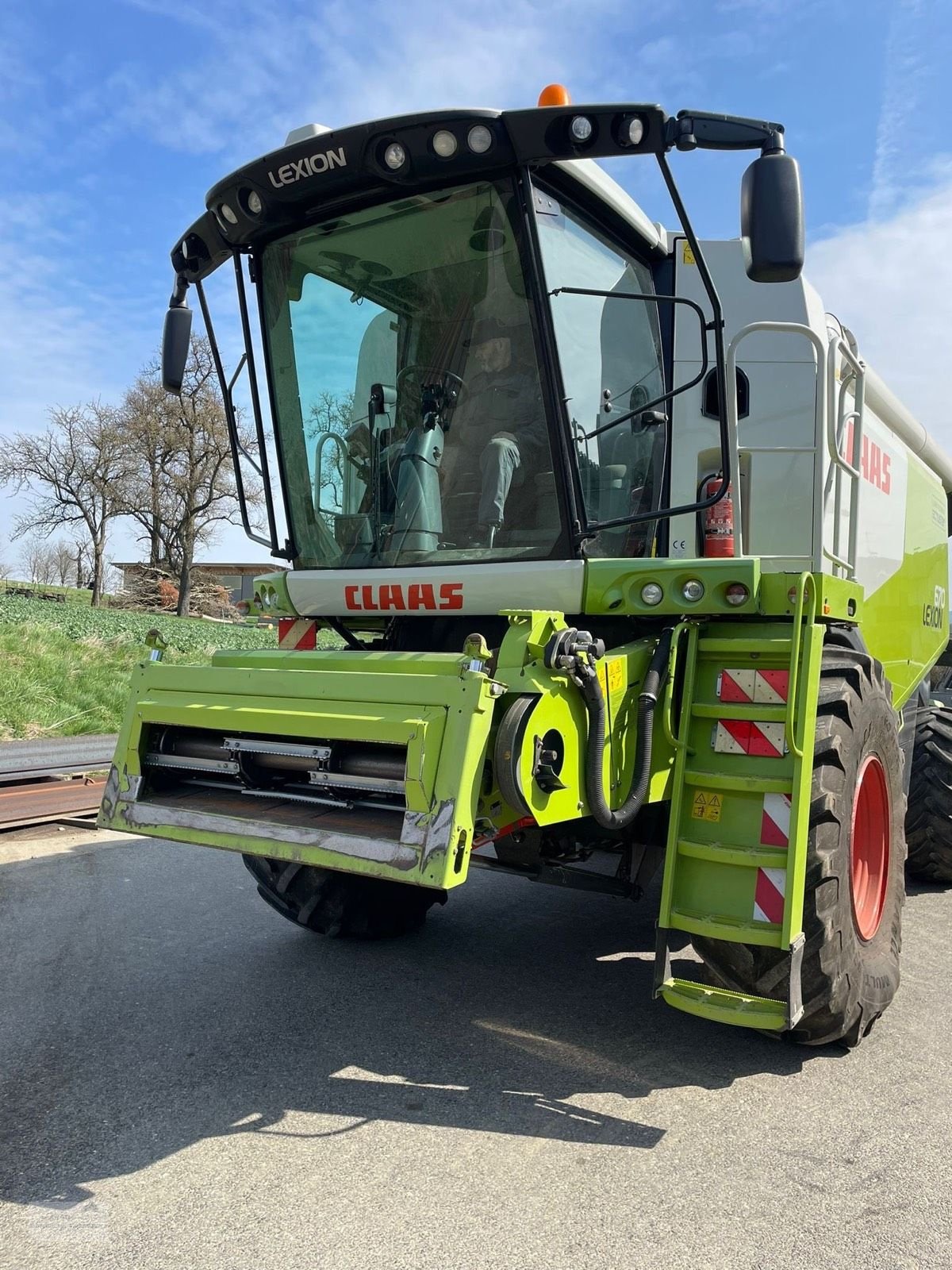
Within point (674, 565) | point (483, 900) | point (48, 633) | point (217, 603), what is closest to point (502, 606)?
point (674, 565)

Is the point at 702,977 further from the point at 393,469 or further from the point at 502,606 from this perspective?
the point at 393,469

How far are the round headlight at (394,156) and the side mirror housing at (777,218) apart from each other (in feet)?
3.81

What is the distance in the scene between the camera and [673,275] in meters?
4.18

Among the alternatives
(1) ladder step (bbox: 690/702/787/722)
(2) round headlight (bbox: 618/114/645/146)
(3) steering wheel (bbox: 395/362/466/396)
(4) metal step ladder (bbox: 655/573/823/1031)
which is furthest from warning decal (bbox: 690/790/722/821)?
(2) round headlight (bbox: 618/114/645/146)

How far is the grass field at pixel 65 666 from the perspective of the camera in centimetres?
967

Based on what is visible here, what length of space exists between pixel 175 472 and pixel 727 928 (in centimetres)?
3517

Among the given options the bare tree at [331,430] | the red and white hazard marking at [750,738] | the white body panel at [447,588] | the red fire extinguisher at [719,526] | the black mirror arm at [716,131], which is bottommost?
the red and white hazard marking at [750,738]

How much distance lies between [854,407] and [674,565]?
4.75ft

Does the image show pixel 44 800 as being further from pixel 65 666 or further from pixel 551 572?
pixel 65 666

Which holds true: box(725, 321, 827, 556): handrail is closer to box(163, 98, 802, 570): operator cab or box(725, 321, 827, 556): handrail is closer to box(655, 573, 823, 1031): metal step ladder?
box(163, 98, 802, 570): operator cab

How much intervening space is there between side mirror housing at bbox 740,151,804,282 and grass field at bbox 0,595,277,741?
5.00 metres

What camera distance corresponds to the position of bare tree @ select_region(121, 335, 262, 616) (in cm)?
3416

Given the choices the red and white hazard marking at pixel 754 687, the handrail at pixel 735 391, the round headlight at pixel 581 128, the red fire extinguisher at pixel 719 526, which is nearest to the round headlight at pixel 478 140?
the round headlight at pixel 581 128

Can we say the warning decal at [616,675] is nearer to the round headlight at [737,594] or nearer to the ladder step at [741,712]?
the ladder step at [741,712]
